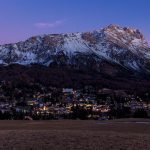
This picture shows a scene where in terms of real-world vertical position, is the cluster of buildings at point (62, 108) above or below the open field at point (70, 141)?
above

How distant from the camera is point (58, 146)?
25.7 metres

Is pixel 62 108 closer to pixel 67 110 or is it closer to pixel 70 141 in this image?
pixel 67 110

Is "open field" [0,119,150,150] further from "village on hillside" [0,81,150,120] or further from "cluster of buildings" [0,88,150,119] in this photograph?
"cluster of buildings" [0,88,150,119]

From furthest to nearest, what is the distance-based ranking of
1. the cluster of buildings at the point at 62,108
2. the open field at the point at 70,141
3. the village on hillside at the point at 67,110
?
the cluster of buildings at the point at 62,108 < the village on hillside at the point at 67,110 < the open field at the point at 70,141

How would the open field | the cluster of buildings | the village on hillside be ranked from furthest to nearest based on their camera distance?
the cluster of buildings, the village on hillside, the open field

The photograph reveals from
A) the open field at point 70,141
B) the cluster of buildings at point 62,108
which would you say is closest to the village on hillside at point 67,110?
the cluster of buildings at point 62,108

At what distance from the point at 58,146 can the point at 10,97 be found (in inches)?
6684

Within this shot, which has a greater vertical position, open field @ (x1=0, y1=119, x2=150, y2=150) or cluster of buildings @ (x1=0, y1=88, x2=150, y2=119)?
cluster of buildings @ (x1=0, y1=88, x2=150, y2=119)

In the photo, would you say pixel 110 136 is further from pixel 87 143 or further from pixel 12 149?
pixel 12 149

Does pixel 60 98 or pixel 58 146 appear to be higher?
pixel 60 98

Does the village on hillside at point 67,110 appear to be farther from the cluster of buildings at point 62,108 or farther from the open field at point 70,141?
the open field at point 70,141

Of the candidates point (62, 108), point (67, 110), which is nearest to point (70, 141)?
point (67, 110)

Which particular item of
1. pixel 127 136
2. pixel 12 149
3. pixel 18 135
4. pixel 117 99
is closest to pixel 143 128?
pixel 127 136

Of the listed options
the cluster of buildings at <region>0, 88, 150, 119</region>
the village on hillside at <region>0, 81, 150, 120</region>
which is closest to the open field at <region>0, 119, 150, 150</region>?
the village on hillside at <region>0, 81, 150, 120</region>
